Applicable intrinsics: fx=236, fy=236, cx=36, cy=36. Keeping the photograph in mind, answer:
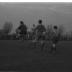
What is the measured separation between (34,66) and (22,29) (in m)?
5.18

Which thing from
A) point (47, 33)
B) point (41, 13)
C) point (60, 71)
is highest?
point (41, 13)

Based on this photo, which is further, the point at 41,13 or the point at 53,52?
the point at 41,13

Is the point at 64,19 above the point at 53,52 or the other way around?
above

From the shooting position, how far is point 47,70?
620cm

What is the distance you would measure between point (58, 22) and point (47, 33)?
513 centimetres

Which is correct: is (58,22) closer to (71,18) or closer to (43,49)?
(71,18)

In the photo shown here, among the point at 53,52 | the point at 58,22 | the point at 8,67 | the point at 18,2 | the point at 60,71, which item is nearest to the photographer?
the point at 60,71

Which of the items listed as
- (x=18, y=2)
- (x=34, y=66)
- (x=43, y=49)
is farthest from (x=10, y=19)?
(x=34, y=66)

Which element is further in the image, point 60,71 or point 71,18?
point 71,18

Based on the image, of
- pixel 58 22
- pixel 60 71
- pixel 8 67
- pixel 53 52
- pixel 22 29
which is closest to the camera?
pixel 60 71

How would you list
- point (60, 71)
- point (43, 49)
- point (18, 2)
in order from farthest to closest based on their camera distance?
1. point (18, 2)
2. point (43, 49)
3. point (60, 71)

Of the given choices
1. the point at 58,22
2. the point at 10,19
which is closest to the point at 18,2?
the point at 10,19

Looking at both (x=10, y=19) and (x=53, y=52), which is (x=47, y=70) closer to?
(x=53, y=52)

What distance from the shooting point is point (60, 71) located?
239 inches
